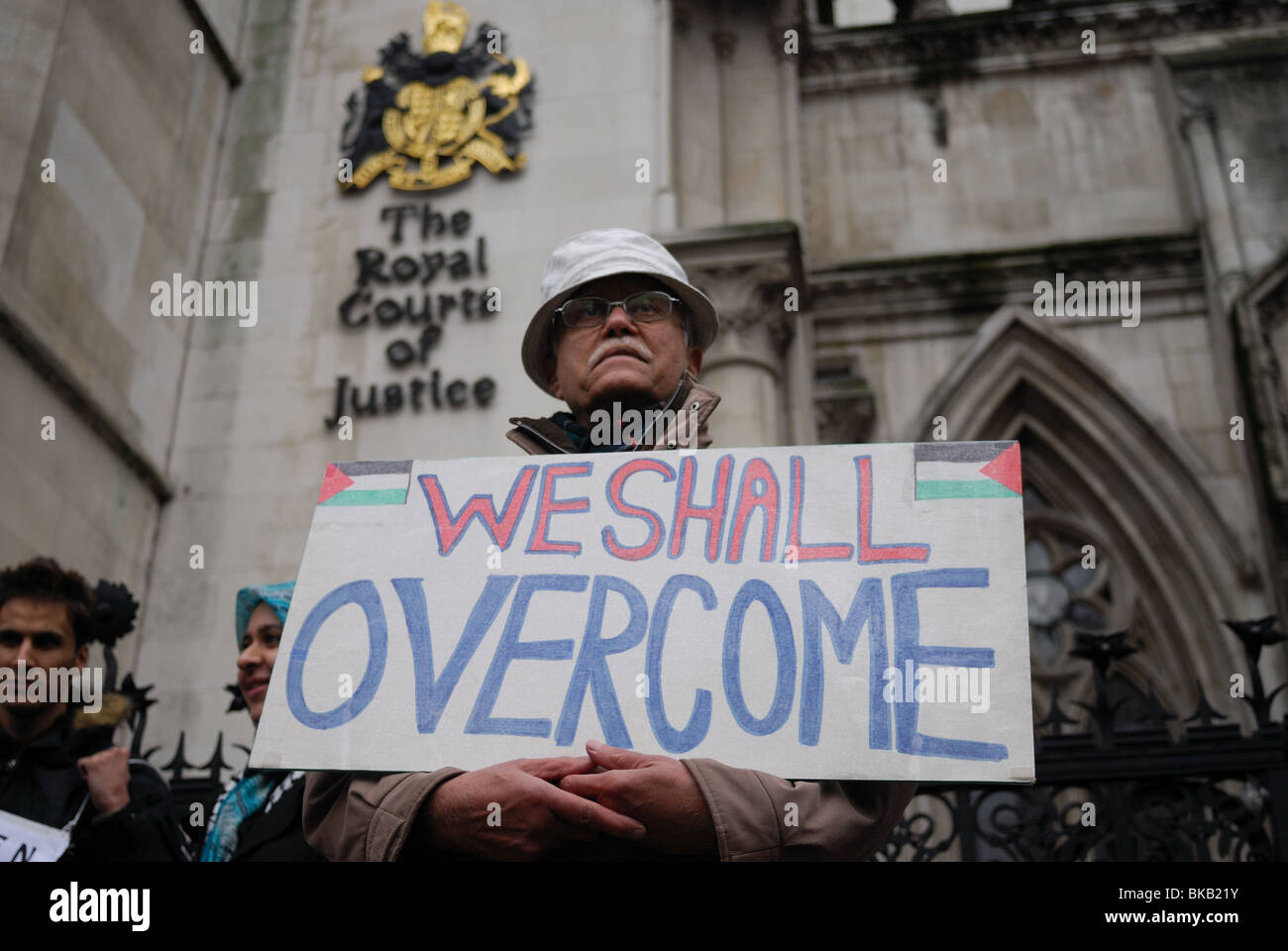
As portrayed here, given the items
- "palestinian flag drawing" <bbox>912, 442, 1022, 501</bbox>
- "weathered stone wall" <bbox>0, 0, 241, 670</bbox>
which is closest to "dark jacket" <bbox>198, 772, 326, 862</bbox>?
"palestinian flag drawing" <bbox>912, 442, 1022, 501</bbox>

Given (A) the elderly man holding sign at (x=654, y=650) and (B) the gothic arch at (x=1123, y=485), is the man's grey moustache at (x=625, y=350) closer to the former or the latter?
(A) the elderly man holding sign at (x=654, y=650)

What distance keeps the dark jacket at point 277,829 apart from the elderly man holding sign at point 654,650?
1437 mm

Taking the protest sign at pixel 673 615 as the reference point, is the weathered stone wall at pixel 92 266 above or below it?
above

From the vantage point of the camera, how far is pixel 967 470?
2301 millimetres

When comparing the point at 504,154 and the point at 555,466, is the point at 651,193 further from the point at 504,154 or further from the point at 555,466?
the point at 555,466

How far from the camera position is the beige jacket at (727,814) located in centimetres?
196

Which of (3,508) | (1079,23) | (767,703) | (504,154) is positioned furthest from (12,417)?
(1079,23)

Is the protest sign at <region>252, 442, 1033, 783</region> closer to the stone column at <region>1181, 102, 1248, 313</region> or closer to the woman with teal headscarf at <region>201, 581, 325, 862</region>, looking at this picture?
the woman with teal headscarf at <region>201, 581, 325, 862</region>

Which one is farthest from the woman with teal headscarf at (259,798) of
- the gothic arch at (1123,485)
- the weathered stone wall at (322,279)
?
the gothic arch at (1123,485)

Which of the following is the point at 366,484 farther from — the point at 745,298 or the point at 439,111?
the point at 439,111

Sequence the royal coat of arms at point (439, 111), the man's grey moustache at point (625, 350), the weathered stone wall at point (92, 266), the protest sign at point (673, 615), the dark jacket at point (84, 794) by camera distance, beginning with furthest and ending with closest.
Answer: the royal coat of arms at point (439, 111) → the weathered stone wall at point (92, 266) → the dark jacket at point (84, 794) → the man's grey moustache at point (625, 350) → the protest sign at point (673, 615)

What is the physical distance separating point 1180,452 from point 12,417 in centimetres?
810
